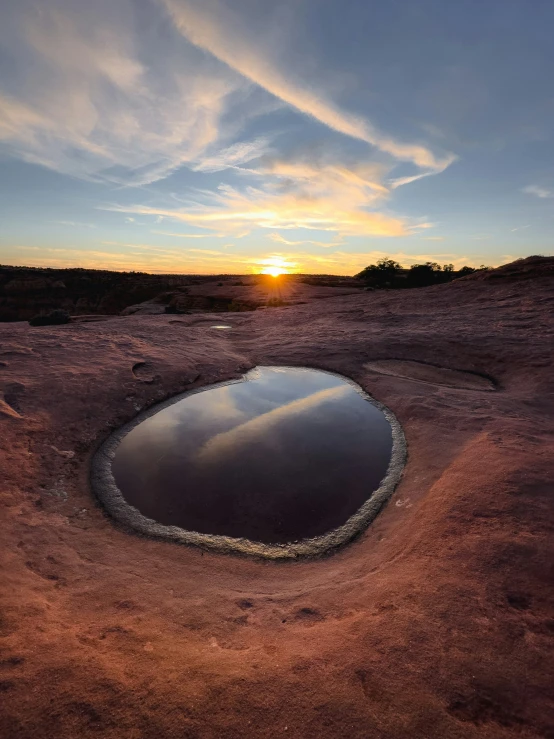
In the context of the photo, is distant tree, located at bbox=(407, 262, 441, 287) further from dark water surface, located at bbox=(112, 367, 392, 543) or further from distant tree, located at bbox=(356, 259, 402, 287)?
dark water surface, located at bbox=(112, 367, 392, 543)

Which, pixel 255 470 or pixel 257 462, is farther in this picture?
pixel 257 462

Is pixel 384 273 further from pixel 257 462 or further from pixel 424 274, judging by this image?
pixel 257 462

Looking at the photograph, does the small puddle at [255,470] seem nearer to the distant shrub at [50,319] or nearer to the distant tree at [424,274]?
the distant shrub at [50,319]

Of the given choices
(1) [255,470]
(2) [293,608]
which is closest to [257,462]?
(1) [255,470]

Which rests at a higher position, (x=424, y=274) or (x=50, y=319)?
(x=424, y=274)

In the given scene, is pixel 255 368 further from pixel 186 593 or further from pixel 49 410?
pixel 186 593

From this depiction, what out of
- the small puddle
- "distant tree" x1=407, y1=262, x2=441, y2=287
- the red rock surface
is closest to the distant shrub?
the red rock surface

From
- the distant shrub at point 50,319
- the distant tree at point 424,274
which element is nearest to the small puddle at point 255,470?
the distant shrub at point 50,319

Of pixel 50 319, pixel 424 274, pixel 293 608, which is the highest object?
pixel 424 274
